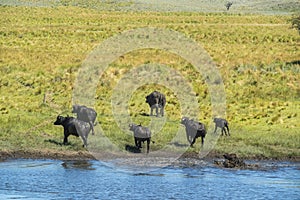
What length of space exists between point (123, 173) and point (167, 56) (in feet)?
121

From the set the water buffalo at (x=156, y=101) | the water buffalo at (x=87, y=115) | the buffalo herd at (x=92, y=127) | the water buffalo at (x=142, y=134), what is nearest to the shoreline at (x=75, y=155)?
the water buffalo at (x=142, y=134)

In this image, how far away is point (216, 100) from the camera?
130ft

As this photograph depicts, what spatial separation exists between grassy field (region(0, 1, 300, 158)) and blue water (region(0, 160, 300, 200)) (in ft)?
8.50

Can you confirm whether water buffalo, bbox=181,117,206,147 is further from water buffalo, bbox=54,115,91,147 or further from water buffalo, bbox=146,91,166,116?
water buffalo, bbox=146,91,166,116

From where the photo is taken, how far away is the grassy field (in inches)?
1123

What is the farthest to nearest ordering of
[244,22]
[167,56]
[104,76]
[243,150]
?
[244,22]
[167,56]
[104,76]
[243,150]

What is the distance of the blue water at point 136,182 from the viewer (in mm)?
20234

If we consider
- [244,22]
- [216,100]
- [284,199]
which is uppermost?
[244,22]

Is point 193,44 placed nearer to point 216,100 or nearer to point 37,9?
point 216,100

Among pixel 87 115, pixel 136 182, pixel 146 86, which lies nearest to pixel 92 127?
pixel 87 115

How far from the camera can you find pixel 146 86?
1658 inches

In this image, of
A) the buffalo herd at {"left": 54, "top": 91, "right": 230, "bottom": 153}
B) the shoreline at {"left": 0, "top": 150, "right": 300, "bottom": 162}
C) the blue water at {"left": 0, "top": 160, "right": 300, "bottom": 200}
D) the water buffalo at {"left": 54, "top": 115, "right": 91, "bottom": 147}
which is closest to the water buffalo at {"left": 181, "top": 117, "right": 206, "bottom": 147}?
the buffalo herd at {"left": 54, "top": 91, "right": 230, "bottom": 153}

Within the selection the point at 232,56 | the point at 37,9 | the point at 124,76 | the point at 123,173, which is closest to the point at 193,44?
the point at 232,56

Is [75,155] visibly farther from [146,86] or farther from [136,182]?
[146,86]
